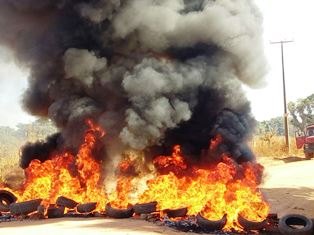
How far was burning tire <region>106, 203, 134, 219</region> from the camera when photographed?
1254 centimetres

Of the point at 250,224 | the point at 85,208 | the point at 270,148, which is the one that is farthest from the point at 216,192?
the point at 270,148

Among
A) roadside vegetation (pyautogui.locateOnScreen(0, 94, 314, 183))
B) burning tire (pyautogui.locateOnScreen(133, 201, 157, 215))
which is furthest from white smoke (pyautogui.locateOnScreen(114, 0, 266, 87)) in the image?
burning tire (pyautogui.locateOnScreen(133, 201, 157, 215))

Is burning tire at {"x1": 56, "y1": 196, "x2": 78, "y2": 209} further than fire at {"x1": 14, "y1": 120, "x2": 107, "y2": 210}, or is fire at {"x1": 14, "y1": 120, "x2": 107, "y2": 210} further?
fire at {"x1": 14, "y1": 120, "x2": 107, "y2": 210}

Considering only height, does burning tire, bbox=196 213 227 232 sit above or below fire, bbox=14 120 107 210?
below

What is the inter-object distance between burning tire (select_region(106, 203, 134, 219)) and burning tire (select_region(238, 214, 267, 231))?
3.42 meters

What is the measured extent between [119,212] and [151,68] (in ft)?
16.4

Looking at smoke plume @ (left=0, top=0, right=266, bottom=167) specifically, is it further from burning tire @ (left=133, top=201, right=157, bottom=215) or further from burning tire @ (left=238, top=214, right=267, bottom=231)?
burning tire @ (left=238, top=214, right=267, bottom=231)

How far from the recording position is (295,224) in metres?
10.8

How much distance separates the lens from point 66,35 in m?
16.0

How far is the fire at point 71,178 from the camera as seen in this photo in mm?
14062

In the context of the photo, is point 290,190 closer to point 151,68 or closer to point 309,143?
point 151,68

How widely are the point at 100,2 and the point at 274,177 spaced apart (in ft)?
46.1

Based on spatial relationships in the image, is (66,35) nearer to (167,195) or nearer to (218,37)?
(218,37)

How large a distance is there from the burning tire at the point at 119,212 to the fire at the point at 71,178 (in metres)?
1.06
